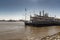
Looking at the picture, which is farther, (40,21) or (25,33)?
(40,21)

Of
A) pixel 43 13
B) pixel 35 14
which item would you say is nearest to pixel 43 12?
pixel 43 13

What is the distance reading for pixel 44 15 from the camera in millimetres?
107625

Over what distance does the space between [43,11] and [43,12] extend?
3.41 feet

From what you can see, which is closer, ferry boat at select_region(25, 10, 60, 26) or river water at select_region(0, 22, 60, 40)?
river water at select_region(0, 22, 60, 40)

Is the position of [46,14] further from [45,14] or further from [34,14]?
[34,14]

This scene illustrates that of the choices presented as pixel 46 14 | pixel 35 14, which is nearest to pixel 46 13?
pixel 46 14

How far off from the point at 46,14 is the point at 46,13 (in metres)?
1.24

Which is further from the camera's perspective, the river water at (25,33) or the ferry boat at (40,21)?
the ferry boat at (40,21)

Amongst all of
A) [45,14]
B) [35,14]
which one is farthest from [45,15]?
[35,14]

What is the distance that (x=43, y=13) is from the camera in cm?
10819

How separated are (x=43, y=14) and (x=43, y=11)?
10.0 ft

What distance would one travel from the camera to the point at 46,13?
356ft

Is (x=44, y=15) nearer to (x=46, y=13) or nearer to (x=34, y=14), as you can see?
(x=46, y=13)

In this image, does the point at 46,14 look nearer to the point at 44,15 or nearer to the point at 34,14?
the point at 44,15
